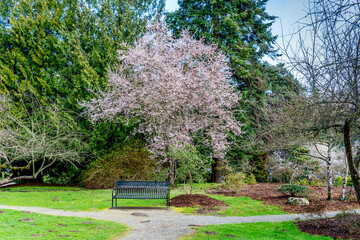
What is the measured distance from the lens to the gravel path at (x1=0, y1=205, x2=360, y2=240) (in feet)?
20.0

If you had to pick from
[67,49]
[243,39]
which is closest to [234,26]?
[243,39]

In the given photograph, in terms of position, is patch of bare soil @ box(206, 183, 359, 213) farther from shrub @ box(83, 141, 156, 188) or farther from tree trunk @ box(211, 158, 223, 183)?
tree trunk @ box(211, 158, 223, 183)

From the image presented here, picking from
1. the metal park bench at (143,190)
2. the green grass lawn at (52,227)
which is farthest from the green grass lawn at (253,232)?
the metal park bench at (143,190)

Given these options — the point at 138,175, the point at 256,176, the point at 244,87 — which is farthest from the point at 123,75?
the point at 256,176

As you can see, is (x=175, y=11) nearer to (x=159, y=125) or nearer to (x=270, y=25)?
(x=270, y=25)

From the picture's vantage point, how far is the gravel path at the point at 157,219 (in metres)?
6.11

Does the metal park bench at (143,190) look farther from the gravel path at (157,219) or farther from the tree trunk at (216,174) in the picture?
the tree trunk at (216,174)

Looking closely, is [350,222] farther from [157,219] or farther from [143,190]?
[143,190]

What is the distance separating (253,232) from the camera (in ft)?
20.7

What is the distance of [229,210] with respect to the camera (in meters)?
9.02

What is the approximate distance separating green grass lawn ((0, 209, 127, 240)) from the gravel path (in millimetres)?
481

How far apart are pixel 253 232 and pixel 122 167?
934 centimetres

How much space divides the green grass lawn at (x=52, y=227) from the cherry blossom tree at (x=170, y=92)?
5.36 m

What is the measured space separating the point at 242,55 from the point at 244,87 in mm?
2115
